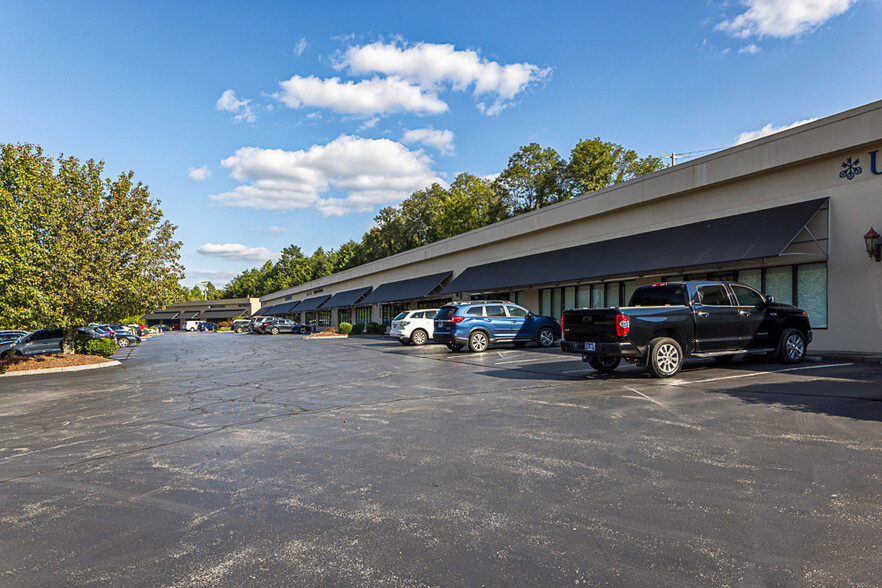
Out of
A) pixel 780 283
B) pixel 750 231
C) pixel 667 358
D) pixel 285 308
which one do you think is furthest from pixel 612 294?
pixel 285 308

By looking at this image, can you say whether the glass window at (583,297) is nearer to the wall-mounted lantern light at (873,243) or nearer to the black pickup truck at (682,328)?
the wall-mounted lantern light at (873,243)

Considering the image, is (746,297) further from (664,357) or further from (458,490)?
(458,490)

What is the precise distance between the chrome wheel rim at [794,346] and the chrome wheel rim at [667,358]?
12.1ft

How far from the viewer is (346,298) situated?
2288 inches

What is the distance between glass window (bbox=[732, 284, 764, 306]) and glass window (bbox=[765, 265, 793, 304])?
216 inches

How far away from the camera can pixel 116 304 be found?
67.9 feet

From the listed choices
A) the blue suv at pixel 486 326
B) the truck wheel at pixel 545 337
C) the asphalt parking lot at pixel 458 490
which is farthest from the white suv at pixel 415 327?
the asphalt parking lot at pixel 458 490

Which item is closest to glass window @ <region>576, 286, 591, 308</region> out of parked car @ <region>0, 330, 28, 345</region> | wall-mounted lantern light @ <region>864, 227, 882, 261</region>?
wall-mounted lantern light @ <region>864, 227, 882, 261</region>

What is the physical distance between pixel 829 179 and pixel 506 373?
1197 centimetres

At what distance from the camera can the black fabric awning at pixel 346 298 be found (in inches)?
2143

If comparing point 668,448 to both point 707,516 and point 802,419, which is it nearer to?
point 707,516

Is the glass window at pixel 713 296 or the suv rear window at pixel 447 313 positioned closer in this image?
the glass window at pixel 713 296

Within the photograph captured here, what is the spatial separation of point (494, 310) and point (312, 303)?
55.2m

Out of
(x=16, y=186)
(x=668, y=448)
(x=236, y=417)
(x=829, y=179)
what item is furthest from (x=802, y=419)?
(x=16, y=186)
